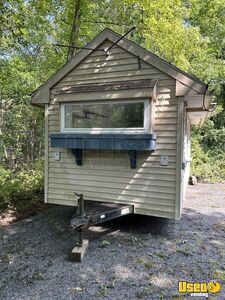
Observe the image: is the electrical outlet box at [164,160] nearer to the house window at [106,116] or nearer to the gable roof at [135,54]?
the house window at [106,116]

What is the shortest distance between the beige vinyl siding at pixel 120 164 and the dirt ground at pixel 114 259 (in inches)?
23.0

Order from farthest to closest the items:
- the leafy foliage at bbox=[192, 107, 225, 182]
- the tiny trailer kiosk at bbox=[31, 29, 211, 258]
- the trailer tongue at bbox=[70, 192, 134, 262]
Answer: the leafy foliage at bbox=[192, 107, 225, 182] → the tiny trailer kiosk at bbox=[31, 29, 211, 258] → the trailer tongue at bbox=[70, 192, 134, 262]

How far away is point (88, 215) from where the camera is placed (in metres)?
3.90

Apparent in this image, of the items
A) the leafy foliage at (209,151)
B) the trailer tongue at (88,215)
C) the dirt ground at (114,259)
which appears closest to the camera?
the dirt ground at (114,259)

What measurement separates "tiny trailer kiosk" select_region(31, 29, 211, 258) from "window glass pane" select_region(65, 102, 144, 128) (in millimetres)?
18

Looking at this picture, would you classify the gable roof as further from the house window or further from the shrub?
the shrub

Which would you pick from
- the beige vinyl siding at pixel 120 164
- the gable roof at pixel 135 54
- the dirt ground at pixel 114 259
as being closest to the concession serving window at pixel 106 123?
the beige vinyl siding at pixel 120 164

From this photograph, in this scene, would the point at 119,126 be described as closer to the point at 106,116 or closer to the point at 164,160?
the point at 106,116

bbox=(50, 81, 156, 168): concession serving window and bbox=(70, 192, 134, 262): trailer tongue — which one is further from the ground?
bbox=(50, 81, 156, 168): concession serving window

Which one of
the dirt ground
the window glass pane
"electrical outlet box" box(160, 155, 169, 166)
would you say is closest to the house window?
the window glass pane

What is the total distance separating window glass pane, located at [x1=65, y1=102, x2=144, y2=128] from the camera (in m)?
4.45

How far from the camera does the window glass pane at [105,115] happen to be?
4453 mm

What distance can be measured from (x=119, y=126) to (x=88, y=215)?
5.41ft

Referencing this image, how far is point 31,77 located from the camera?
35.2ft
